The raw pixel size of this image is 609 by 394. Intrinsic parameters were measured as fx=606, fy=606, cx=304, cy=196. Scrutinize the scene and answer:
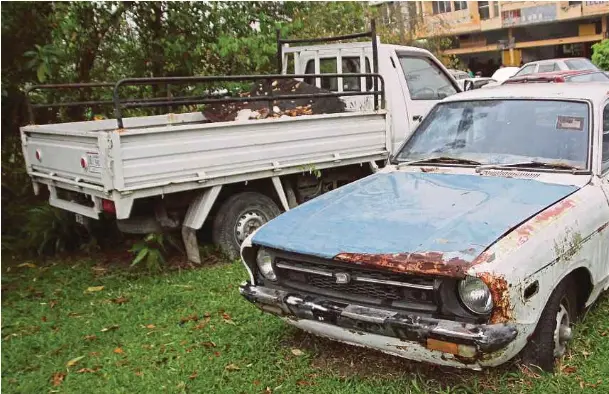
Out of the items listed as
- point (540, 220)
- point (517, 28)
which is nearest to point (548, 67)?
point (517, 28)

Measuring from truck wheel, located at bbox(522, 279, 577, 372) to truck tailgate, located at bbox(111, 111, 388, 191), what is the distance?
3.29 m

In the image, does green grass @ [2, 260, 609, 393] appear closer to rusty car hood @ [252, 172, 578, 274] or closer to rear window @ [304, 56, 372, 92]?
rusty car hood @ [252, 172, 578, 274]

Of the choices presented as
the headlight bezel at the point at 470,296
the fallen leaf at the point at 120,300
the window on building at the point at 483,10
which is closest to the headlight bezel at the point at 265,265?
the headlight bezel at the point at 470,296

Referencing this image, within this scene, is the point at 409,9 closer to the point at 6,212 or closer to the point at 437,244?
the point at 6,212

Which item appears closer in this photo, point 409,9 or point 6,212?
point 6,212

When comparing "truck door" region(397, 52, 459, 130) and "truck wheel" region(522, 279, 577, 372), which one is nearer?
"truck wheel" region(522, 279, 577, 372)

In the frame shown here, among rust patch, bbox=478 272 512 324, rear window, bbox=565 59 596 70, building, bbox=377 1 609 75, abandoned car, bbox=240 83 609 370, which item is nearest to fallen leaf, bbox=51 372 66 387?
abandoned car, bbox=240 83 609 370

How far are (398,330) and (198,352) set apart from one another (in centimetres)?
164

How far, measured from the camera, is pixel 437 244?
9.88 feet

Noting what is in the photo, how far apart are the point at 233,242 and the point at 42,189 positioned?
2.55 metres

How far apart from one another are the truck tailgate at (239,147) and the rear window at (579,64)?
12.5 m

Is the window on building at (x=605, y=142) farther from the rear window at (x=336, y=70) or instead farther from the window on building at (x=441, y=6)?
the window on building at (x=441, y=6)

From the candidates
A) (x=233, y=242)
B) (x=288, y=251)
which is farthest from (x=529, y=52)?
(x=288, y=251)

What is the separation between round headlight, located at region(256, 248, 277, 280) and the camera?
12.1ft
